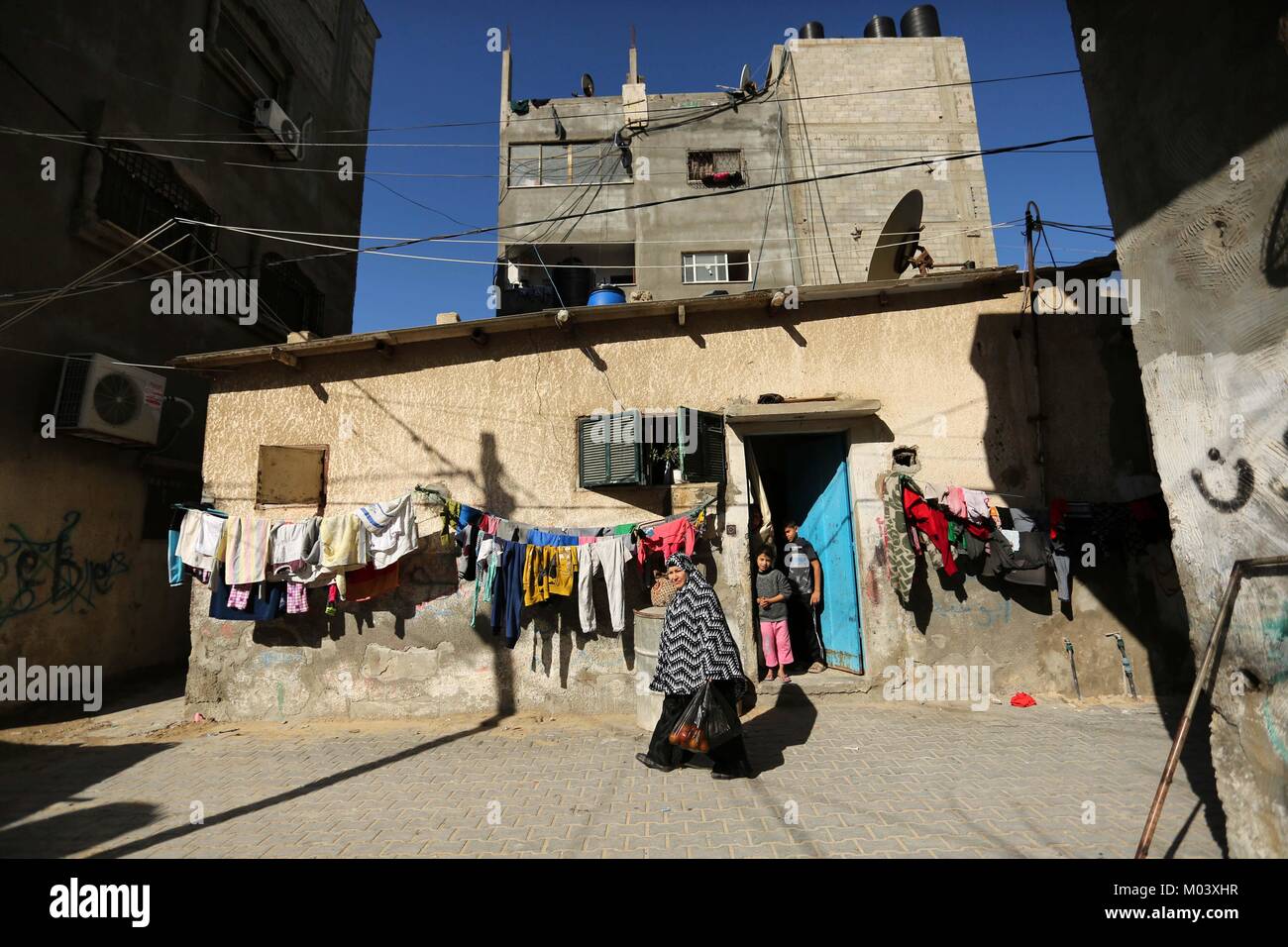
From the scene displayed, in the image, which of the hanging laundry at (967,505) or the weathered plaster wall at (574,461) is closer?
the hanging laundry at (967,505)

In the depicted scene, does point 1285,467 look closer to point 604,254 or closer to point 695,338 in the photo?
point 695,338

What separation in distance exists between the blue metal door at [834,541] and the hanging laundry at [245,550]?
22.4 feet

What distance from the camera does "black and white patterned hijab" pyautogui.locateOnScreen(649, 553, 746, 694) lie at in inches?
189

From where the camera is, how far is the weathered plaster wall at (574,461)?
6676mm

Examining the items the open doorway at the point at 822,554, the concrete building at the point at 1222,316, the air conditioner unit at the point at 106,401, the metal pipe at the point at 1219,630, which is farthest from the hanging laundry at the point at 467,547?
the concrete building at the point at 1222,316

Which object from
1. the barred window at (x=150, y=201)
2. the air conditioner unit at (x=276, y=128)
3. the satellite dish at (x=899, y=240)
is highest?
the air conditioner unit at (x=276, y=128)

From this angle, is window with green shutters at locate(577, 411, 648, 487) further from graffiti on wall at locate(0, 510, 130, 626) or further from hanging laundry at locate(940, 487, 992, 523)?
graffiti on wall at locate(0, 510, 130, 626)

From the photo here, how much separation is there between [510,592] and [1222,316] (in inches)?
251

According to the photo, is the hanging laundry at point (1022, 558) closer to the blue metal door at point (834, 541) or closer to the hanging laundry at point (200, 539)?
the blue metal door at point (834, 541)

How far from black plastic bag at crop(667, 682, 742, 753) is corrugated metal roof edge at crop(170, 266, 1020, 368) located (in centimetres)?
440

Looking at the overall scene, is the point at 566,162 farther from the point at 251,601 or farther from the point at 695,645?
the point at 695,645

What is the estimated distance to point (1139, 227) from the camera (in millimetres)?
4094

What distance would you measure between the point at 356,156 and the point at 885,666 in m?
18.0

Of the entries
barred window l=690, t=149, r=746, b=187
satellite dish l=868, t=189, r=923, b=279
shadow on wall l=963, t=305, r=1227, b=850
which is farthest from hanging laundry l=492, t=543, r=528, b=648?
barred window l=690, t=149, r=746, b=187
